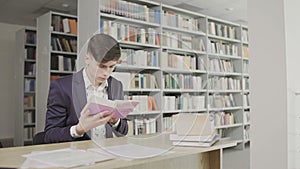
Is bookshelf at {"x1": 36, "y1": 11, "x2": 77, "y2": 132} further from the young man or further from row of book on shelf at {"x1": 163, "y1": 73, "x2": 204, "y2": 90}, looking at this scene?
row of book on shelf at {"x1": 163, "y1": 73, "x2": 204, "y2": 90}

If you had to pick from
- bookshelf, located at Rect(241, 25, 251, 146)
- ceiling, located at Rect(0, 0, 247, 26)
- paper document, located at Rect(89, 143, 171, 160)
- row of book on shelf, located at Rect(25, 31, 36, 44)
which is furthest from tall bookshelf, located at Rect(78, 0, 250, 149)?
row of book on shelf, located at Rect(25, 31, 36, 44)

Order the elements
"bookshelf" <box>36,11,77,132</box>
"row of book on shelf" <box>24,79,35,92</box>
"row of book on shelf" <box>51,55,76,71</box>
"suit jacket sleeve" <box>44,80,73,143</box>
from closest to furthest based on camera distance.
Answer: "suit jacket sleeve" <box>44,80,73,143</box> < "bookshelf" <box>36,11,77,132</box> < "row of book on shelf" <box>51,55,76,71</box> < "row of book on shelf" <box>24,79,35,92</box>

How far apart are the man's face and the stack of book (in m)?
0.37

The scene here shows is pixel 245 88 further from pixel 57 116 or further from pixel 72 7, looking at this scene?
pixel 57 116

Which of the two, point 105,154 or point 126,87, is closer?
point 105,154

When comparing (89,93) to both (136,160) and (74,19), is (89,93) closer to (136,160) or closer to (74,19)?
(136,160)

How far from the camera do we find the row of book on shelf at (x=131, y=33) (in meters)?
1.28

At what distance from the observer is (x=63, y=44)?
4.90 meters

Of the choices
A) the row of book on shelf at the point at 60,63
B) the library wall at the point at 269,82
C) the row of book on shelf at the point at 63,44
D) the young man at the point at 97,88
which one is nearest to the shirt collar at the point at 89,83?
the young man at the point at 97,88

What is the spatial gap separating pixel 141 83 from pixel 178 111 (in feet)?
0.68

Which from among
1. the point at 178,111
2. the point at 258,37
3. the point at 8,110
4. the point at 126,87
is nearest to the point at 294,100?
the point at 258,37

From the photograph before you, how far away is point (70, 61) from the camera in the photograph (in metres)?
5.02

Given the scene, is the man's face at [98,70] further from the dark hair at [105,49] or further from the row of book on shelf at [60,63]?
the row of book on shelf at [60,63]

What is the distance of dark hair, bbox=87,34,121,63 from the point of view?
1.25 metres
